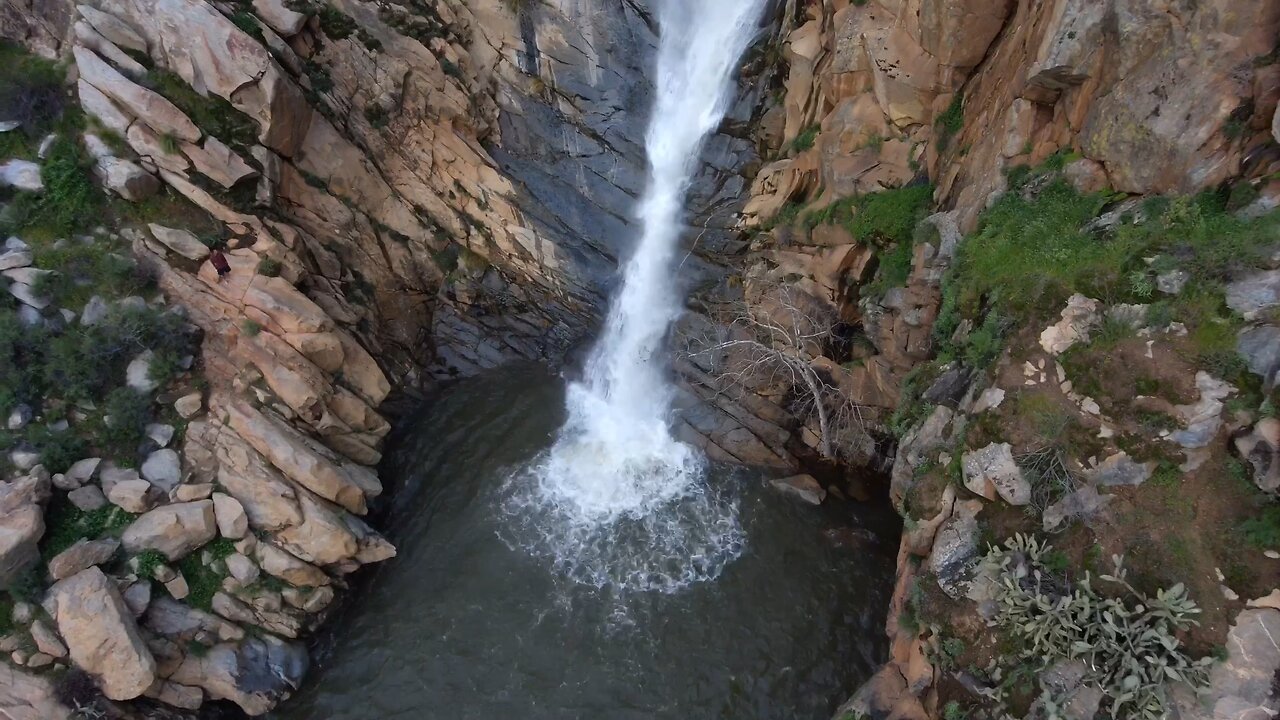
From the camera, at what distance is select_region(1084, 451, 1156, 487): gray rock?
352 inches

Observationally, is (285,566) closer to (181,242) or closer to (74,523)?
(74,523)

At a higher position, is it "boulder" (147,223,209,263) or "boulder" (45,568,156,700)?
"boulder" (147,223,209,263)

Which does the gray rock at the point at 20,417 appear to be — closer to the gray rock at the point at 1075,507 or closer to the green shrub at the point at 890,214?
the green shrub at the point at 890,214

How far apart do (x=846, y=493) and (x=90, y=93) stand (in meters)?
22.8

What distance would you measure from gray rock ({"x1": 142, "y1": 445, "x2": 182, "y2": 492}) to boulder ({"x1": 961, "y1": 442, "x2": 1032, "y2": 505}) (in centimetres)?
1662

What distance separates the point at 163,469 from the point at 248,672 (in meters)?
4.92

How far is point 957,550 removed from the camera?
10281 mm

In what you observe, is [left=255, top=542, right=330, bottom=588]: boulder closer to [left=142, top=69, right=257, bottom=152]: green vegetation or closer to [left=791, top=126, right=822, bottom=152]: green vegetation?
[left=142, top=69, right=257, bottom=152]: green vegetation

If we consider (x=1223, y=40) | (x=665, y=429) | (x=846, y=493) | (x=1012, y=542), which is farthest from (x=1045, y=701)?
(x=665, y=429)

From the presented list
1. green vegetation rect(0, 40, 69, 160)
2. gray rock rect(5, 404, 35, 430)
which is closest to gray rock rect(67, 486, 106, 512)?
gray rock rect(5, 404, 35, 430)

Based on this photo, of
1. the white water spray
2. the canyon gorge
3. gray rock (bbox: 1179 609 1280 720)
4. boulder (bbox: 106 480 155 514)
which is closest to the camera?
gray rock (bbox: 1179 609 1280 720)

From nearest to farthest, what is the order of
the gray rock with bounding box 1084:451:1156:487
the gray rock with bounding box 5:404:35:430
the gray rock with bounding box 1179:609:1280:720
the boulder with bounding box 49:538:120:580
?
the gray rock with bounding box 1179:609:1280:720 → the gray rock with bounding box 1084:451:1156:487 → the boulder with bounding box 49:538:120:580 → the gray rock with bounding box 5:404:35:430

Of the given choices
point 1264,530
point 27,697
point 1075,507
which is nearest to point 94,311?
point 27,697

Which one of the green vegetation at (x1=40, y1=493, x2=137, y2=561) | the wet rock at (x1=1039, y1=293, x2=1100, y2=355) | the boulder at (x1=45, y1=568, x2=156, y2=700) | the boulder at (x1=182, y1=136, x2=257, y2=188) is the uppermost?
the wet rock at (x1=1039, y1=293, x2=1100, y2=355)
